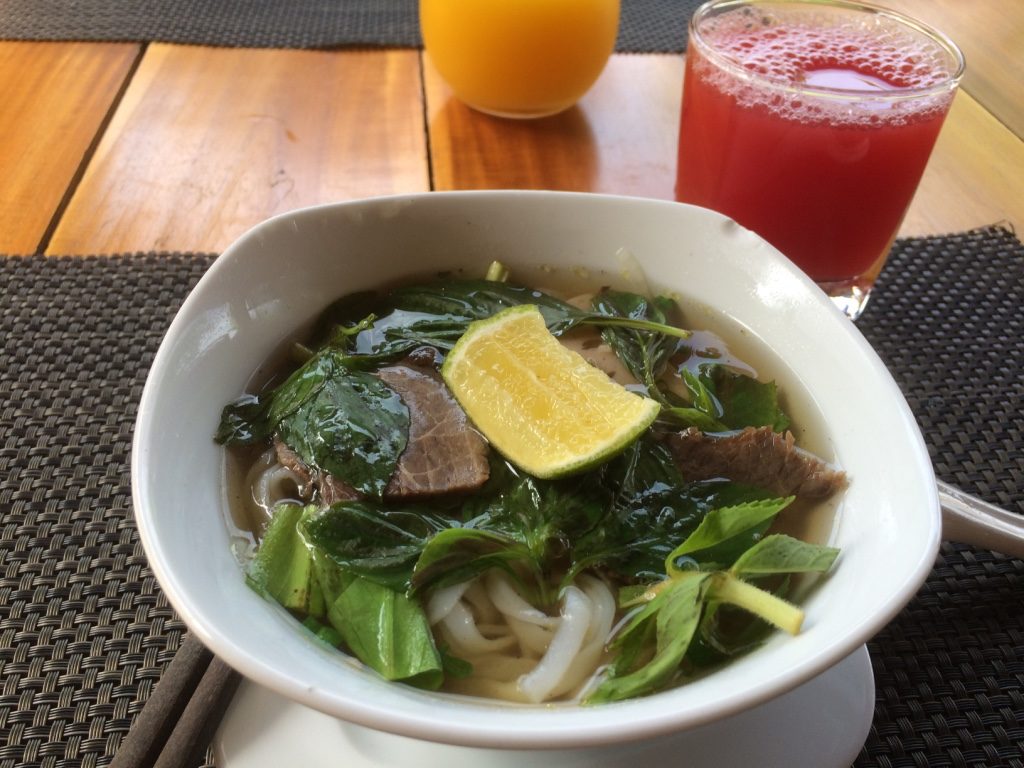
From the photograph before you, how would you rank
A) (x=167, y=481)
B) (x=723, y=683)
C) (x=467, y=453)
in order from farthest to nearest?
(x=467, y=453) → (x=167, y=481) → (x=723, y=683)

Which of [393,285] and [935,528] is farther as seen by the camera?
[393,285]

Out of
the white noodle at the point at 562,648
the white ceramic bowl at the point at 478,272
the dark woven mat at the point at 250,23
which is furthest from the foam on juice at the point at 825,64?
the white noodle at the point at 562,648

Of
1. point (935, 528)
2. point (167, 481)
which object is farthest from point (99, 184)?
point (935, 528)

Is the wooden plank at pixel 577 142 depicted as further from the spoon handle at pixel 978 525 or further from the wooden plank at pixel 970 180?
the spoon handle at pixel 978 525

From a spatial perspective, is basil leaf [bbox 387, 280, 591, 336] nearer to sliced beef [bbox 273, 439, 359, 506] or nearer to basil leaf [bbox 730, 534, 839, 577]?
sliced beef [bbox 273, 439, 359, 506]

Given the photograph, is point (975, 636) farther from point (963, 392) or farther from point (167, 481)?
point (167, 481)

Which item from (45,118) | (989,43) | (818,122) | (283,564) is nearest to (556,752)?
(283,564)
